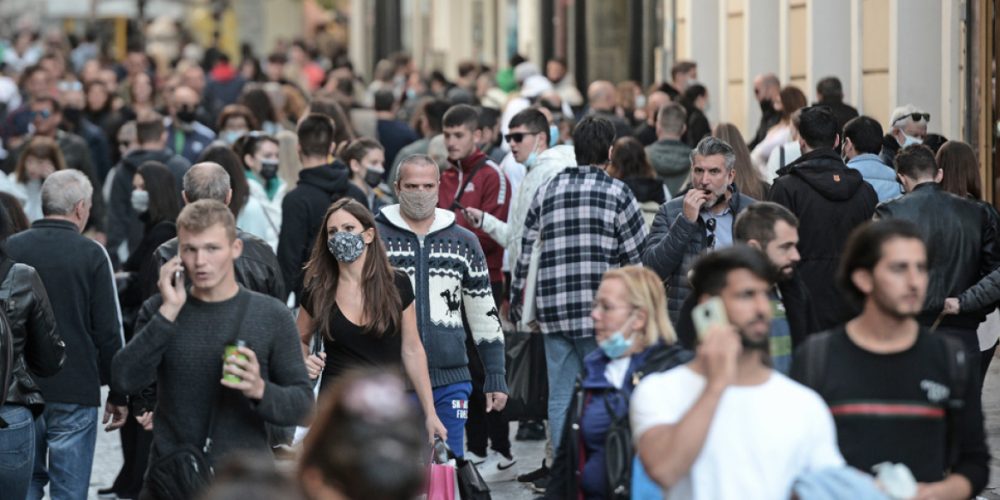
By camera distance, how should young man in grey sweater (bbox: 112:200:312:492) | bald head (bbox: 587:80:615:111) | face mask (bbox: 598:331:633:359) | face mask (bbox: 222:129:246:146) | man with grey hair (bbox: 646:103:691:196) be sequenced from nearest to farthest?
face mask (bbox: 598:331:633:359)
young man in grey sweater (bbox: 112:200:312:492)
man with grey hair (bbox: 646:103:691:196)
face mask (bbox: 222:129:246:146)
bald head (bbox: 587:80:615:111)

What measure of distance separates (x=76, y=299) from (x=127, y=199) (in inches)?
196

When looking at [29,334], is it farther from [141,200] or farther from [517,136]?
[517,136]

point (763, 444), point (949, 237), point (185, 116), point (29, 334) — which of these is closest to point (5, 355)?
point (29, 334)

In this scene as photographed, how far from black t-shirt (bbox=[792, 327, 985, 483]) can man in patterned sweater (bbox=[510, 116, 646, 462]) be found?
4058 mm

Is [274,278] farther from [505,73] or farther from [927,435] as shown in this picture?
[505,73]

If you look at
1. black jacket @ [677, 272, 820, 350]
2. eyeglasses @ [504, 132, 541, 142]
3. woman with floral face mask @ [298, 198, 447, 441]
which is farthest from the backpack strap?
eyeglasses @ [504, 132, 541, 142]

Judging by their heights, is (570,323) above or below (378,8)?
below

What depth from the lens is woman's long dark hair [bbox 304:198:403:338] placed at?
754 centimetres

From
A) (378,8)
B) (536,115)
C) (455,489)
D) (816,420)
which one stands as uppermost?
(378,8)

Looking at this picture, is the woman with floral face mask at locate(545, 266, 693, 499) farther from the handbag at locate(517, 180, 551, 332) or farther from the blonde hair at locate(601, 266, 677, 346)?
the handbag at locate(517, 180, 551, 332)

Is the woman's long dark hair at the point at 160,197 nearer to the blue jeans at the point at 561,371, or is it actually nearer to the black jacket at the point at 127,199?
the blue jeans at the point at 561,371

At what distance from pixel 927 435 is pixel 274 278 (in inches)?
146

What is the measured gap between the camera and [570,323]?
9.39 m

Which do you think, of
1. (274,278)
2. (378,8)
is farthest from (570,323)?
(378,8)
